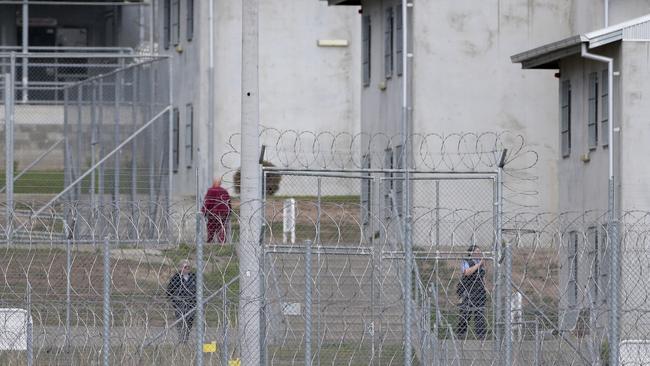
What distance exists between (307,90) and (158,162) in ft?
29.5

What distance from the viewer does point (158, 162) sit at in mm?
26188

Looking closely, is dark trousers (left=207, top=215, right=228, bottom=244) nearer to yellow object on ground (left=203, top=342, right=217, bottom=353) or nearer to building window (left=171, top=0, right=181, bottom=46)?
yellow object on ground (left=203, top=342, right=217, bottom=353)

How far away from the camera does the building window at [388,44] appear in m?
29.2

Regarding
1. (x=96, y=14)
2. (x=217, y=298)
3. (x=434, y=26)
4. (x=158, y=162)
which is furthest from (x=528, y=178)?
(x=96, y=14)

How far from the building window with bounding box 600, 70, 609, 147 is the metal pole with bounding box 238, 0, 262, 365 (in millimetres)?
9253

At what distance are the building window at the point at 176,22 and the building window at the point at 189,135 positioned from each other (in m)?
1.93

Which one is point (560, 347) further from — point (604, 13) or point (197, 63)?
point (197, 63)

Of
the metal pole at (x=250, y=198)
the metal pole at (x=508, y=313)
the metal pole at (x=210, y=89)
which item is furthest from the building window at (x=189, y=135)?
the metal pole at (x=508, y=313)

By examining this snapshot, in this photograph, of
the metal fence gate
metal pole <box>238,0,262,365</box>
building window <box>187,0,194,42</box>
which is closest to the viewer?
metal pole <box>238,0,262,365</box>

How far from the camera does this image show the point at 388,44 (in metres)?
29.3

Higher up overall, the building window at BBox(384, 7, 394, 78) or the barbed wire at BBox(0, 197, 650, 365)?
the building window at BBox(384, 7, 394, 78)

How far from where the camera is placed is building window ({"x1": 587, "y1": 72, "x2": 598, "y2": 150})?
81.5 ft

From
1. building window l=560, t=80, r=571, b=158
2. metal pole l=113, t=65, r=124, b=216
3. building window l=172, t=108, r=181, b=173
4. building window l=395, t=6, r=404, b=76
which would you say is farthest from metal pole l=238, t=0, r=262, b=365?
building window l=172, t=108, r=181, b=173

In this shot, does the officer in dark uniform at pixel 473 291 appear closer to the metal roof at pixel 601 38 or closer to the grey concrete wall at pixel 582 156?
the metal roof at pixel 601 38
